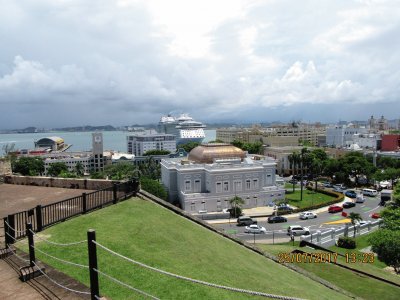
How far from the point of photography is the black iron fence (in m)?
9.11

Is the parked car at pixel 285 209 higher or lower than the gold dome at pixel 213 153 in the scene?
lower

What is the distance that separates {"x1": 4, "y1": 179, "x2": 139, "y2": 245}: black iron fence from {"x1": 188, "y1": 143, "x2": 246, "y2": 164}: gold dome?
1221 inches

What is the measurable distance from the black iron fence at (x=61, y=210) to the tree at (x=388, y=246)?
42.4 ft

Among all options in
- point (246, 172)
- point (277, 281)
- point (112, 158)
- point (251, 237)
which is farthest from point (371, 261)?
point (112, 158)

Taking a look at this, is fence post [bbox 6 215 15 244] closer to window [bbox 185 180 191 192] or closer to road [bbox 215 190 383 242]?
road [bbox 215 190 383 242]

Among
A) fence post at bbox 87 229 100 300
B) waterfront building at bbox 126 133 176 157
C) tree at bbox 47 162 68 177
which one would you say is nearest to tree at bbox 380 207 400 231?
fence post at bbox 87 229 100 300

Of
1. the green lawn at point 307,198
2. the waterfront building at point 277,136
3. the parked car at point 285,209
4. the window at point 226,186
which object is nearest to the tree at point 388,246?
the parked car at point 285,209

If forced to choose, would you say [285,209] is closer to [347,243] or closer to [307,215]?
[307,215]

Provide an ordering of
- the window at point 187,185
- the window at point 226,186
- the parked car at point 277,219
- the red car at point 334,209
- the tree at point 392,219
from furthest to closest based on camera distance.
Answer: the window at point 187,185 → the window at point 226,186 → the red car at point 334,209 → the parked car at point 277,219 → the tree at point 392,219

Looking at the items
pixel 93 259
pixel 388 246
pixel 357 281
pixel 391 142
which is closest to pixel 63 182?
pixel 93 259

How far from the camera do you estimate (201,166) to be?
140 ft

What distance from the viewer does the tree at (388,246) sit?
17234 millimetres

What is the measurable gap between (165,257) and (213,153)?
36563mm

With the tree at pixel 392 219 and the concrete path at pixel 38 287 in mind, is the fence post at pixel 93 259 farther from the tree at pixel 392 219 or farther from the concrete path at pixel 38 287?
the tree at pixel 392 219
